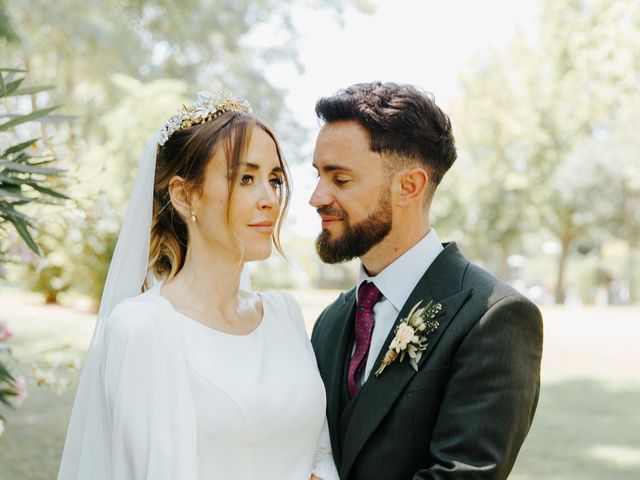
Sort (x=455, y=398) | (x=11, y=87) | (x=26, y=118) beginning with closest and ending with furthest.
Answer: (x=455, y=398), (x=26, y=118), (x=11, y=87)

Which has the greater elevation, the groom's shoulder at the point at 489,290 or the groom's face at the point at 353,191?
the groom's face at the point at 353,191

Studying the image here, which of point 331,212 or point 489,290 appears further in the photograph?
point 331,212

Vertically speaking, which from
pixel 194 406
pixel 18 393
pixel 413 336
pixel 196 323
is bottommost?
pixel 18 393

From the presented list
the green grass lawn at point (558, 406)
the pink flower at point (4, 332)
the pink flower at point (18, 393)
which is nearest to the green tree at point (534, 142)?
the green grass lawn at point (558, 406)

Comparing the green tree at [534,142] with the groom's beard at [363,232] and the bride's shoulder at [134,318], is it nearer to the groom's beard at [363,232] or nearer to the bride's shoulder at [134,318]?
the groom's beard at [363,232]

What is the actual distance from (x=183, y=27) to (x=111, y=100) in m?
3.17

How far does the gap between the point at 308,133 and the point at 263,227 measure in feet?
58.0

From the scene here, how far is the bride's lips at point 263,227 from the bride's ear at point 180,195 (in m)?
0.23

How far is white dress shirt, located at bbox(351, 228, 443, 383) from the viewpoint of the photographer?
273 cm

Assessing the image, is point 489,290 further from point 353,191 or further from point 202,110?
point 202,110

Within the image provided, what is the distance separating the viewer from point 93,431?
7.36 feet

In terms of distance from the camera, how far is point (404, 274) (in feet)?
9.03

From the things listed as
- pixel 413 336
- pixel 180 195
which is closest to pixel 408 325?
pixel 413 336

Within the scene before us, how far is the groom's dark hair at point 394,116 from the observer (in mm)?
2705
